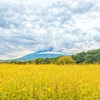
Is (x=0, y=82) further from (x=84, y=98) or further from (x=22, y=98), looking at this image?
(x=84, y=98)

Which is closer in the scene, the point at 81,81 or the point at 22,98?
the point at 22,98

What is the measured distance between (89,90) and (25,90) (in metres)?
1.81

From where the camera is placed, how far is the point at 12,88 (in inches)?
271

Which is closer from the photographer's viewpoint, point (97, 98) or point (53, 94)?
point (97, 98)

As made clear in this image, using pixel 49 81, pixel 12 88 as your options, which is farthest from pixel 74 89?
pixel 12 88

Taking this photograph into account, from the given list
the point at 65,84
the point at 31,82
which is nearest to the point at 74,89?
the point at 65,84

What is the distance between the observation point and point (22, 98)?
665 cm

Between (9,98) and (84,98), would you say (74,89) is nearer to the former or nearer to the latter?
(84,98)

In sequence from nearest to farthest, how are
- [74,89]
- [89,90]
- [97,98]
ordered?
[97,98] < [89,90] < [74,89]

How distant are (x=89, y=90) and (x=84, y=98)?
338 millimetres

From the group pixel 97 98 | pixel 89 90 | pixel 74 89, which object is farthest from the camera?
pixel 74 89

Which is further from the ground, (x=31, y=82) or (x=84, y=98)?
(x=31, y=82)

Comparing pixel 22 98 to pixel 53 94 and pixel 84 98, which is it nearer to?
pixel 53 94

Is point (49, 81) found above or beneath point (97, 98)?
above
